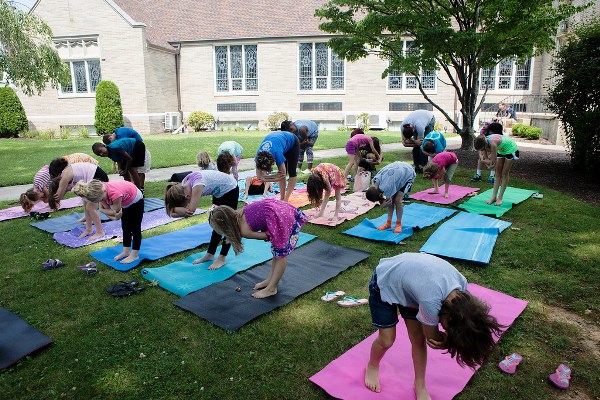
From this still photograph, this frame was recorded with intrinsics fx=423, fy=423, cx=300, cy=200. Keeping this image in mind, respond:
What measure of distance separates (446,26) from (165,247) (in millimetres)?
9715

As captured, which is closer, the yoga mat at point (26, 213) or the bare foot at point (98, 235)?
the bare foot at point (98, 235)

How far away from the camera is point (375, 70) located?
25.0 metres

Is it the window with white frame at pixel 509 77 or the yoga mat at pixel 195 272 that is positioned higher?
the window with white frame at pixel 509 77

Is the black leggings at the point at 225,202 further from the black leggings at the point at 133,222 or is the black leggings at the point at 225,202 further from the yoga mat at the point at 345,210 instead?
the yoga mat at the point at 345,210

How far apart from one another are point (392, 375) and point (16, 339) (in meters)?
3.29

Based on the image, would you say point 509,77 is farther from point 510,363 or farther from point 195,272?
point 510,363

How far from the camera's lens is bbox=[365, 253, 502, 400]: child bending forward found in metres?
2.22

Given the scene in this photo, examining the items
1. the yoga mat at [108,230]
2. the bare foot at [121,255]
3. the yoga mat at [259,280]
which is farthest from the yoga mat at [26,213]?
the yoga mat at [259,280]

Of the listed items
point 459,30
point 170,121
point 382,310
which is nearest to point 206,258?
point 382,310

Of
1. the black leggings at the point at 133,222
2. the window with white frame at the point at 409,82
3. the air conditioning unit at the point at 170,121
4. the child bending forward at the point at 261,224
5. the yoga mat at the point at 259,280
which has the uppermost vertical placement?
the window with white frame at the point at 409,82

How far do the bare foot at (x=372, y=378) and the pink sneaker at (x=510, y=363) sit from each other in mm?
1042

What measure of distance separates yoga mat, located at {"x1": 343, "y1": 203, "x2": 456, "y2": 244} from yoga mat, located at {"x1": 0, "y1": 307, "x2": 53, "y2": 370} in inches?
166

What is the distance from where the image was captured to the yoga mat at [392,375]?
304 cm

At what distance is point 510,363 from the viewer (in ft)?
10.9
